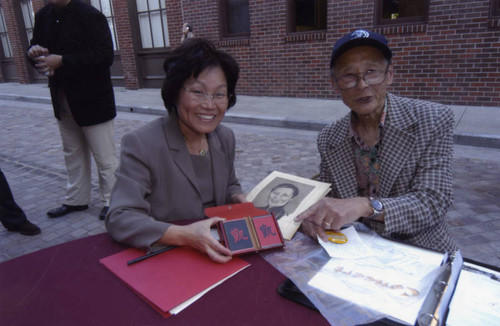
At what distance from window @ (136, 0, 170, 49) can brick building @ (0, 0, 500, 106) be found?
0.03 metres

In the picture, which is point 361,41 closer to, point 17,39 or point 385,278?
point 385,278

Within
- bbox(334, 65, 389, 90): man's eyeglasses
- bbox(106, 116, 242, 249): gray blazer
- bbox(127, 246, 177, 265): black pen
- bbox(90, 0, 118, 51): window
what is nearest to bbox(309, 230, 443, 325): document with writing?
bbox(127, 246, 177, 265): black pen

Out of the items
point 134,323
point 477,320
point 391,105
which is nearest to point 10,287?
point 134,323

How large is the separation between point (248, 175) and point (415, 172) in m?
3.16

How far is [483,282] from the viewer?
3.34 feet

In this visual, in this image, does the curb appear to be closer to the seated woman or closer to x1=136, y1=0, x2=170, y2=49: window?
x1=136, y1=0, x2=170, y2=49: window

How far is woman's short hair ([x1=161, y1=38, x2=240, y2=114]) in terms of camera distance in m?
1.67

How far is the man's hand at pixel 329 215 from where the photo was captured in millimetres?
1359

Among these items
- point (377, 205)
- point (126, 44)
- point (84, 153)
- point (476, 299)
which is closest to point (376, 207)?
point (377, 205)

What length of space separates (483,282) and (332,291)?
16.9 inches

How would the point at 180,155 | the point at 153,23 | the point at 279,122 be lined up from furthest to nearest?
the point at 153,23, the point at 279,122, the point at 180,155

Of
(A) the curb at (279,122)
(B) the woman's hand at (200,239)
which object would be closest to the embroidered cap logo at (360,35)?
(B) the woman's hand at (200,239)

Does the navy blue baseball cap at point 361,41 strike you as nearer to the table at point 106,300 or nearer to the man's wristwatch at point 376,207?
the man's wristwatch at point 376,207

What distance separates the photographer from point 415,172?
1675mm
